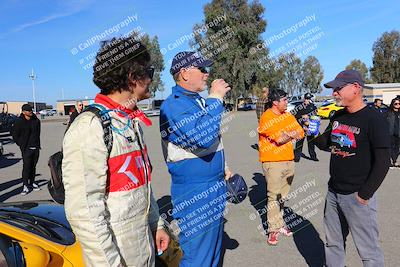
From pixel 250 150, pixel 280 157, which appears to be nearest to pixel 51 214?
pixel 280 157

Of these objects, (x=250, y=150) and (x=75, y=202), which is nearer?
(x=75, y=202)

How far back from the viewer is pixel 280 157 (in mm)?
5059

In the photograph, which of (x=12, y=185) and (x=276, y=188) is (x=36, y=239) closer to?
(x=276, y=188)

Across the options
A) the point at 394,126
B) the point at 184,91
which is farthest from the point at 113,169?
the point at 394,126

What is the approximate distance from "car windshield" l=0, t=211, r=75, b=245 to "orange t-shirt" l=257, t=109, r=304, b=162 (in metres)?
2.96

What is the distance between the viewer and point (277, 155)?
505cm

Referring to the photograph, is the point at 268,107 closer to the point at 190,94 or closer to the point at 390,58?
→ the point at 190,94

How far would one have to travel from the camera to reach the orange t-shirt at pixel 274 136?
5.07 meters

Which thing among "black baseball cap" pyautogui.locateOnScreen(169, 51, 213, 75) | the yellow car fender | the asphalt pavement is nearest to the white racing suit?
the yellow car fender

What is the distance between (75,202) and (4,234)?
0.97 meters

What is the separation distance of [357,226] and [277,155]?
76.3 inches

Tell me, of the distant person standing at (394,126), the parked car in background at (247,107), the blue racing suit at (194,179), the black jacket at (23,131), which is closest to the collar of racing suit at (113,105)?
the blue racing suit at (194,179)

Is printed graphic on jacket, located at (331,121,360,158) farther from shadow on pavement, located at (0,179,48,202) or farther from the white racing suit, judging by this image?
shadow on pavement, located at (0,179,48,202)

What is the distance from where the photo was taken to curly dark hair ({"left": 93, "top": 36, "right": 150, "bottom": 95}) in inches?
77.5
